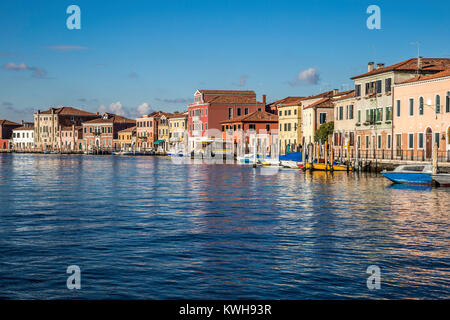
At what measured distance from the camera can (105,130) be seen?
525ft

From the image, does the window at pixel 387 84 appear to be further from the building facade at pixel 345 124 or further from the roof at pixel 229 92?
the roof at pixel 229 92

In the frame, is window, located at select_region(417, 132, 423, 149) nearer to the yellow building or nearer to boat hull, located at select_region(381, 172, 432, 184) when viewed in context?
boat hull, located at select_region(381, 172, 432, 184)

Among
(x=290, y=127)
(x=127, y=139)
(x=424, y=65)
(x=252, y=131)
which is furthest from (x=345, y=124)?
(x=127, y=139)

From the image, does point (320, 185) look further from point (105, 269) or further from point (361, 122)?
point (105, 269)

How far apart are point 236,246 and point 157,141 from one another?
11921cm

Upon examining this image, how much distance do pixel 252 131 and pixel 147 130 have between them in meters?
48.0

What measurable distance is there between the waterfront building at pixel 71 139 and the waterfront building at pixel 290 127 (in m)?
85.7

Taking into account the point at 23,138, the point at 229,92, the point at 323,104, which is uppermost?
the point at 229,92

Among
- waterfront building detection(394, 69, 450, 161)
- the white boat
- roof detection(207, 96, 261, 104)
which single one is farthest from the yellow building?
the white boat

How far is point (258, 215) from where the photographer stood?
2534cm

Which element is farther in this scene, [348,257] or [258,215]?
[258,215]

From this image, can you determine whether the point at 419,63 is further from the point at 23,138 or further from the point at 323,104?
the point at 23,138

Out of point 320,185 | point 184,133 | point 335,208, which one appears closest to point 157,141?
point 184,133
